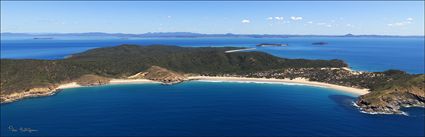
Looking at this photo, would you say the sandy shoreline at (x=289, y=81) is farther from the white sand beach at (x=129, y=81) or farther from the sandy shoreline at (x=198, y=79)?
the white sand beach at (x=129, y=81)

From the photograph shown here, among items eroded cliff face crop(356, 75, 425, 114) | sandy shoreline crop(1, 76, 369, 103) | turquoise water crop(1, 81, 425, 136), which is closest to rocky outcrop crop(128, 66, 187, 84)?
sandy shoreline crop(1, 76, 369, 103)

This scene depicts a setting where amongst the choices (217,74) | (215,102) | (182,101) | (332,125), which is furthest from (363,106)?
(217,74)

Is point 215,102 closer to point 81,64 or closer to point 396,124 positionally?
point 396,124

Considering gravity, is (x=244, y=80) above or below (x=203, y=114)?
above

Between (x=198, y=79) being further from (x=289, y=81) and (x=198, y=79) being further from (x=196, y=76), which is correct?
(x=289, y=81)

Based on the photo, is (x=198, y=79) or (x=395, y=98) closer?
(x=395, y=98)

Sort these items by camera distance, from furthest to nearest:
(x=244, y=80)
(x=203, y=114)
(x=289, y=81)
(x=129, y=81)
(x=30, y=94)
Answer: (x=244, y=80) < (x=129, y=81) < (x=289, y=81) < (x=30, y=94) < (x=203, y=114)

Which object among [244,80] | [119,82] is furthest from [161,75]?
[244,80]
